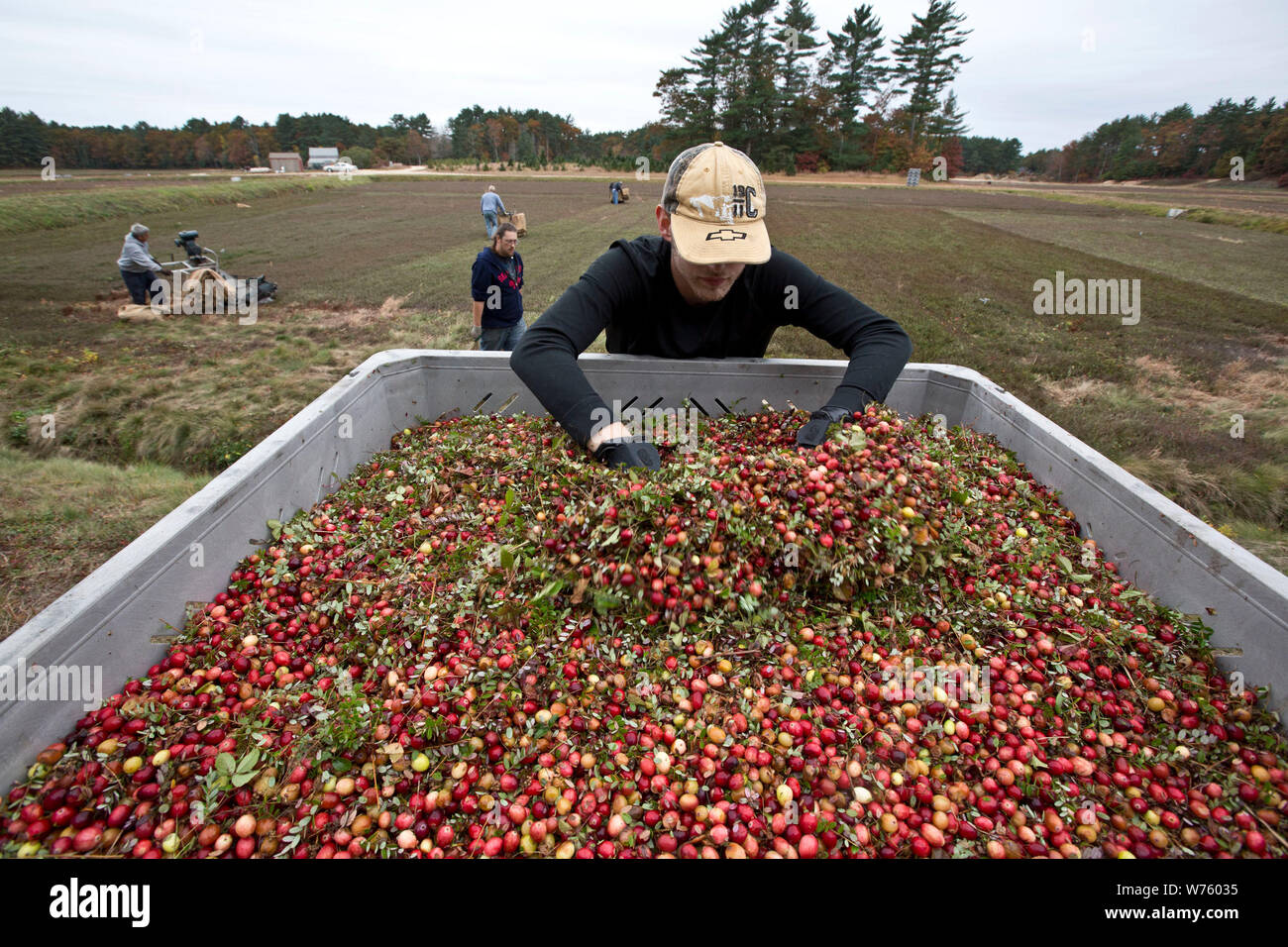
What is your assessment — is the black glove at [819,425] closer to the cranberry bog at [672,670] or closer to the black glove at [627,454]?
the cranberry bog at [672,670]

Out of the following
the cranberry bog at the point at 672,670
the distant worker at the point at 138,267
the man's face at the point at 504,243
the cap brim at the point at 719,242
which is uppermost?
the distant worker at the point at 138,267

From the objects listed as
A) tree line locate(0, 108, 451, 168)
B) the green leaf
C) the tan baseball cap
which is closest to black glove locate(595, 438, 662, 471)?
the green leaf

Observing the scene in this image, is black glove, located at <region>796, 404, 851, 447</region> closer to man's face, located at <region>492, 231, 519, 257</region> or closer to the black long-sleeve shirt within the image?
the black long-sleeve shirt

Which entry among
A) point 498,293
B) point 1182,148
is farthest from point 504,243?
point 1182,148

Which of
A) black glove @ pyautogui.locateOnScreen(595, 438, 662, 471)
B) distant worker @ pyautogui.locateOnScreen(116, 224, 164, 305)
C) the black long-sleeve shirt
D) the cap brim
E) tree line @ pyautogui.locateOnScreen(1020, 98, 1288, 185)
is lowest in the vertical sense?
black glove @ pyautogui.locateOnScreen(595, 438, 662, 471)

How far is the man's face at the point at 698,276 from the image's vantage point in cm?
321

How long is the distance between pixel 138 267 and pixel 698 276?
13752 mm

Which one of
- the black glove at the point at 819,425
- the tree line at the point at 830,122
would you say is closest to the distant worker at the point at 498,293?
the black glove at the point at 819,425

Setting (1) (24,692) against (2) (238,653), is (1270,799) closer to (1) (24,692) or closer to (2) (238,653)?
(2) (238,653)

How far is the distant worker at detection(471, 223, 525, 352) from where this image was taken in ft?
24.6

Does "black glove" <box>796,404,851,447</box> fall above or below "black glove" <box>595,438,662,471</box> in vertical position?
above

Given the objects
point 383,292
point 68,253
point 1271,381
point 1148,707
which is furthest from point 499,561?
point 68,253

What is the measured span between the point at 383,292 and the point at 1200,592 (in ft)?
47.7

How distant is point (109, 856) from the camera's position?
1.79 metres
